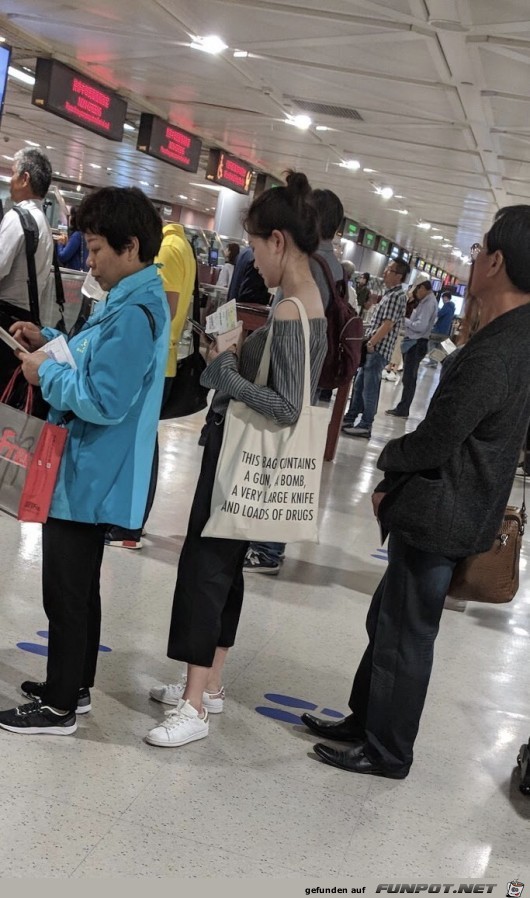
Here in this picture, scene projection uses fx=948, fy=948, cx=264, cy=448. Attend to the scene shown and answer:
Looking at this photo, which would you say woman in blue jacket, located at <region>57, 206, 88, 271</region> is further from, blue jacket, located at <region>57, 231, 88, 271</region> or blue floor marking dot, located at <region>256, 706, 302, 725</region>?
blue floor marking dot, located at <region>256, 706, 302, 725</region>

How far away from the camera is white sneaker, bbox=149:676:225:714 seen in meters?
3.20

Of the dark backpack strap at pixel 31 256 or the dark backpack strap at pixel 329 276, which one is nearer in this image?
the dark backpack strap at pixel 329 276

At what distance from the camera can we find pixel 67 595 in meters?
2.80

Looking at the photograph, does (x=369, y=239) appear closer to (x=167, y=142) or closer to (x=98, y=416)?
(x=167, y=142)

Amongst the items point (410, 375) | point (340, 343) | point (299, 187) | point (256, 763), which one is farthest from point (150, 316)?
point (410, 375)

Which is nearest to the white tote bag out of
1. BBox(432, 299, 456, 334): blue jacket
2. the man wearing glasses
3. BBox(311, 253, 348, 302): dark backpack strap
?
BBox(311, 253, 348, 302): dark backpack strap

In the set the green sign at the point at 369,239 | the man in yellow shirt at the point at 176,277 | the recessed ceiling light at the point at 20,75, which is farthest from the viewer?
the green sign at the point at 369,239

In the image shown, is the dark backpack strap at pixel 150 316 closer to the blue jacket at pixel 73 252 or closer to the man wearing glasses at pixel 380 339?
the blue jacket at pixel 73 252

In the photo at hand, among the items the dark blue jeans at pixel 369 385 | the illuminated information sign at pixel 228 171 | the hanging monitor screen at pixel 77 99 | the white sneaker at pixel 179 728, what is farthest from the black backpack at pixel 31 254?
the illuminated information sign at pixel 228 171

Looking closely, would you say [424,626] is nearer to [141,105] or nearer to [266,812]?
[266,812]

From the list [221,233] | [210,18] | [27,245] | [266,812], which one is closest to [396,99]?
[210,18]

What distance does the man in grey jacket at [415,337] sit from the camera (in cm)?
1228

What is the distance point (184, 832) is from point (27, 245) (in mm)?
2883

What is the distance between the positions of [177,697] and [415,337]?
31.9ft
